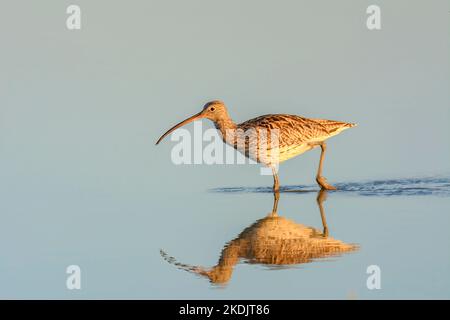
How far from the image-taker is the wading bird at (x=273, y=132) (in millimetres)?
16328

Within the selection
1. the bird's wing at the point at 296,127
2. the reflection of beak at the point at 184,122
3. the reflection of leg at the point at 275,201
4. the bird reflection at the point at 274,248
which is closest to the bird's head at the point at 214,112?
the reflection of beak at the point at 184,122

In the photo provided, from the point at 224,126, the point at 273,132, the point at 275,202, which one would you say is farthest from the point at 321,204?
the point at 224,126

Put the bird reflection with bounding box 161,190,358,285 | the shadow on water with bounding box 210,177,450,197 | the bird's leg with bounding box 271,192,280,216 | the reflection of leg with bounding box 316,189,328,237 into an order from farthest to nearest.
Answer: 1. the shadow on water with bounding box 210,177,450,197
2. the bird's leg with bounding box 271,192,280,216
3. the reflection of leg with bounding box 316,189,328,237
4. the bird reflection with bounding box 161,190,358,285

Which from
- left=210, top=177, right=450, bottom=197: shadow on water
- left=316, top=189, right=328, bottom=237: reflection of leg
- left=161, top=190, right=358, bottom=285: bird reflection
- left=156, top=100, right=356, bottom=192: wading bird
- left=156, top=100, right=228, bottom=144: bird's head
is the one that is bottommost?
left=161, top=190, right=358, bottom=285: bird reflection

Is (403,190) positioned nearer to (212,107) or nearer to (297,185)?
(297,185)

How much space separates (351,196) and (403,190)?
2.71ft

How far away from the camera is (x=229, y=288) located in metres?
9.84

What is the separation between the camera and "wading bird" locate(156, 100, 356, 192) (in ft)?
53.6

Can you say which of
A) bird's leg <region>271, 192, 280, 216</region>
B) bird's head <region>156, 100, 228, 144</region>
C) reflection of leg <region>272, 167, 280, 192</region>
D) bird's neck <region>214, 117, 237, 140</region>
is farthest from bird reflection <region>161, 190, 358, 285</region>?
bird's head <region>156, 100, 228, 144</region>

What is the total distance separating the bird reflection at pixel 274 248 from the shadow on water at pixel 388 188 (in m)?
2.14

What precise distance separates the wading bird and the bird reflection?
3.53 metres

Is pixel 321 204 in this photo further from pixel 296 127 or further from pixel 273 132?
pixel 296 127

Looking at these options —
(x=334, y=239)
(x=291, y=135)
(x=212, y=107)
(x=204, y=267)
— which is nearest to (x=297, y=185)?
(x=291, y=135)

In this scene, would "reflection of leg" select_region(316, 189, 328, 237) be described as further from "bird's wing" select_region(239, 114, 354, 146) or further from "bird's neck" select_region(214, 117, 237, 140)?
"bird's neck" select_region(214, 117, 237, 140)
